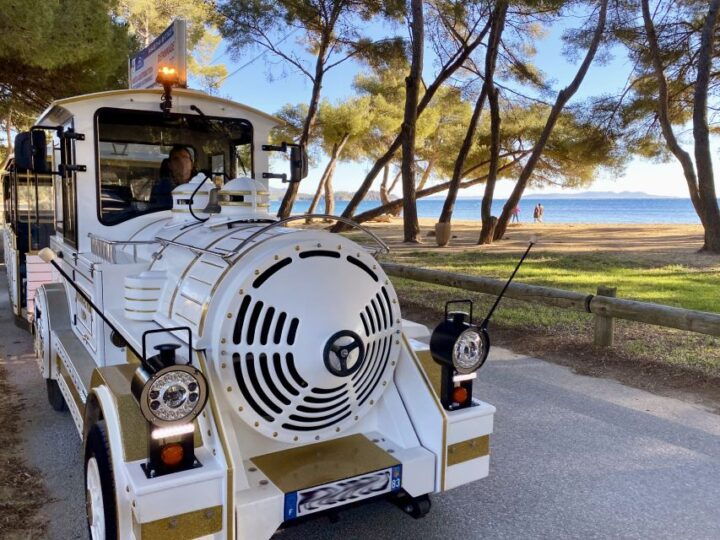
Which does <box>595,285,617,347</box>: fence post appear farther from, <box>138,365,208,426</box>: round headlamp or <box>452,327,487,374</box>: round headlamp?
<box>138,365,208,426</box>: round headlamp

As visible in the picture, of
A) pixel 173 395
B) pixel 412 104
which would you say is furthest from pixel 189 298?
pixel 412 104

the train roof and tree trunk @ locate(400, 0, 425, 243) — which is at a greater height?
tree trunk @ locate(400, 0, 425, 243)

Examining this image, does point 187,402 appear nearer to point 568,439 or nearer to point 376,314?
point 376,314

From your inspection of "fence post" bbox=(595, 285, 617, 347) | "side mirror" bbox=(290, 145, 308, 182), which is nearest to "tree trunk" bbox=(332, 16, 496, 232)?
"fence post" bbox=(595, 285, 617, 347)

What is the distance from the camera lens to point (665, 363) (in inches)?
222

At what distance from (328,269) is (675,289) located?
8.51 metres

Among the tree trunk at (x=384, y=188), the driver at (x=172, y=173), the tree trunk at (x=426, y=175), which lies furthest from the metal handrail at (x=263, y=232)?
the tree trunk at (x=384, y=188)

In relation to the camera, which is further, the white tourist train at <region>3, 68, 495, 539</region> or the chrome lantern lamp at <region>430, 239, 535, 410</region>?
the chrome lantern lamp at <region>430, 239, 535, 410</region>

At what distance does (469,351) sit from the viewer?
9.25 ft

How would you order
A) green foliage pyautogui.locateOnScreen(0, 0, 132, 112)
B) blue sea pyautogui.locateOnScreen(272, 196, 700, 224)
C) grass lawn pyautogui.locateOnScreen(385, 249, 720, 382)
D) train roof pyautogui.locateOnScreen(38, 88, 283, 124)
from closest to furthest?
train roof pyautogui.locateOnScreen(38, 88, 283, 124) → grass lawn pyautogui.locateOnScreen(385, 249, 720, 382) → green foliage pyautogui.locateOnScreen(0, 0, 132, 112) → blue sea pyautogui.locateOnScreen(272, 196, 700, 224)

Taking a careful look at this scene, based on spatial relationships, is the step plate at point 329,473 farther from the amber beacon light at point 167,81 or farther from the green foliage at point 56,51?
the green foliage at point 56,51

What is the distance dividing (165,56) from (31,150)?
1156mm

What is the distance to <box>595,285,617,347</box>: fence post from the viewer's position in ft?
20.0

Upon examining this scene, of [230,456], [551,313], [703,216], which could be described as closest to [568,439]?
[230,456]
